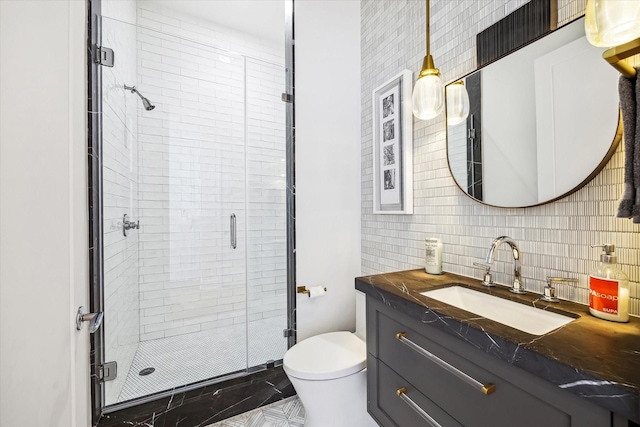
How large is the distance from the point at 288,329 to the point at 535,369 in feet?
5.11

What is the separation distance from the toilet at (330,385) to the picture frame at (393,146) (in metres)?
0.88

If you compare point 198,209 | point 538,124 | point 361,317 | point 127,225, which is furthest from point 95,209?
point 538,124

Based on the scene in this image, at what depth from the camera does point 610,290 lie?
0.78 metres

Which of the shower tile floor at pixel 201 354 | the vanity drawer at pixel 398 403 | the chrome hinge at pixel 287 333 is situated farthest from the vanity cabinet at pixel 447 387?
the shower tile floor at pixel 201 354

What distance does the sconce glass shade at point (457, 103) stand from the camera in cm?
132

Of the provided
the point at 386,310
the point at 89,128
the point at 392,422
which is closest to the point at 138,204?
the point at 89,128

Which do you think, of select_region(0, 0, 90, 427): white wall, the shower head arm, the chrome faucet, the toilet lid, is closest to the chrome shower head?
the shower head arm

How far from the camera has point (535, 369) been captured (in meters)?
0.62

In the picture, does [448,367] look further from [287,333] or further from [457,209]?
[287,333]

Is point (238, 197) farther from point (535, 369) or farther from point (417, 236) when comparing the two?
point (535, 369)

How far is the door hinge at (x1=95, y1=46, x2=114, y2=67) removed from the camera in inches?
Answer: 57.6

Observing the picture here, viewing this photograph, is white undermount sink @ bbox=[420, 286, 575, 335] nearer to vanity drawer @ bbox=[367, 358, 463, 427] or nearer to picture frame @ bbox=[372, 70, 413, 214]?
vanity drawer @ bbox=[367, 358, 463, 427]

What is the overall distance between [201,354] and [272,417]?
2.02 ft

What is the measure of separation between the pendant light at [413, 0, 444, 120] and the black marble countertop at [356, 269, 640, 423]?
0.83 meters
